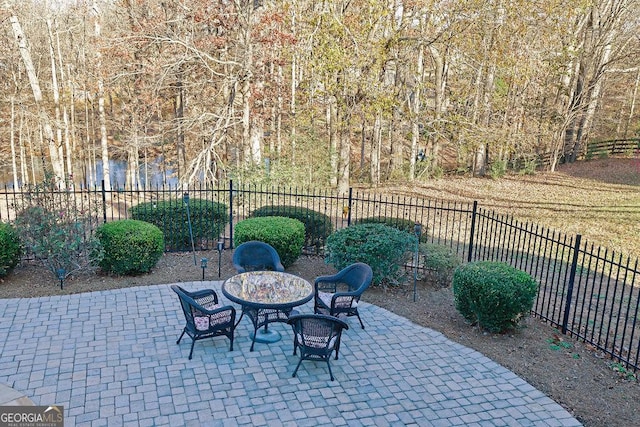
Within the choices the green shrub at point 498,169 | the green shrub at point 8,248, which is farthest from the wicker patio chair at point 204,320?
the green shrub at point 498,169

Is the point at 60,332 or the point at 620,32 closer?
the point at 60,332

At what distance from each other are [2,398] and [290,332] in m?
3.31

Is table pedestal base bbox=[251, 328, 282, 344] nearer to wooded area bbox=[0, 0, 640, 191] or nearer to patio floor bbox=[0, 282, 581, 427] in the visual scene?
patio floor bbox=[0, 282, 581, 427]

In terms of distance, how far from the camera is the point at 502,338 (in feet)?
22.6

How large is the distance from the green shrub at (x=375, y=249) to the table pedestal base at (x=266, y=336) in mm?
2170

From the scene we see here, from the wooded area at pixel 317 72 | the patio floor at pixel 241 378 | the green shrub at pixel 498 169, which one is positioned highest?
Result: the wooded area at pixel 317 72

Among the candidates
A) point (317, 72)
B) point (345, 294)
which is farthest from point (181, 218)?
point (317, 72)

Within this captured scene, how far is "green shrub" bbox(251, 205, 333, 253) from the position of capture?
1025cm

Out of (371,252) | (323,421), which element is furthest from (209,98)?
(323,421)

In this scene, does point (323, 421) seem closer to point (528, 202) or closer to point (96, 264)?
point (96, 264)

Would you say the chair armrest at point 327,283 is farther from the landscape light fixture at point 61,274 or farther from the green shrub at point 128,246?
the landscape light fixture at point 61,274

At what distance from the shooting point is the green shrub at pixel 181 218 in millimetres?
10086

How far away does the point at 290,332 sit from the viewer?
6668mm

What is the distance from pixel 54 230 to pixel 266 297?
4.33 m
